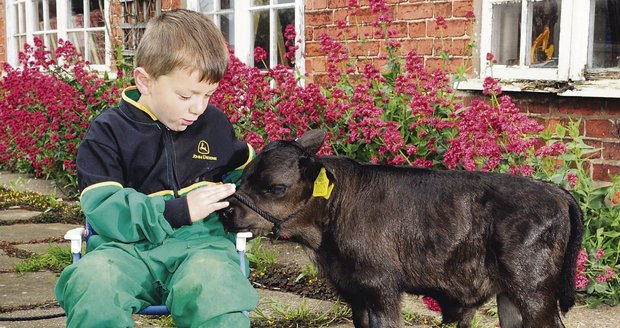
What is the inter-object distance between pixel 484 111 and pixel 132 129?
5.81 feet

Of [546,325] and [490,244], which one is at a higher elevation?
[490,244]

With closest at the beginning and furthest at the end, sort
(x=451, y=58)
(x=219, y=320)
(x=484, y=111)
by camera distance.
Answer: (x=219, y=320)
(x=484, y=111)
(x=451, y=58)

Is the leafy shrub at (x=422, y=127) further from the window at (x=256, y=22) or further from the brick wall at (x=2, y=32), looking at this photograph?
the brick wall at (x=2, y=32)

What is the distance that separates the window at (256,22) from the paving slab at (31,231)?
243 cm

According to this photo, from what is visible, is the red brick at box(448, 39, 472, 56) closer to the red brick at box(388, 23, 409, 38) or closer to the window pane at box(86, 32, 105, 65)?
the red brick at box(388, 23, 409, 38)

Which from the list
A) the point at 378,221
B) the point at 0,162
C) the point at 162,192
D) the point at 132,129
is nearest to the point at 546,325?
the point at 378,221

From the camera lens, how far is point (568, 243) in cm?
301

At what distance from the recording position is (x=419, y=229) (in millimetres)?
3055

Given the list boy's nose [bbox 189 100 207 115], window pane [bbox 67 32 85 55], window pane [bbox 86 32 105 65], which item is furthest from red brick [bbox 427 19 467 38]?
window pane [bbox 67 32 85 55]

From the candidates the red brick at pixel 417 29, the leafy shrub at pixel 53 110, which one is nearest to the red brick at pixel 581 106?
the red brick at pixel 417 29

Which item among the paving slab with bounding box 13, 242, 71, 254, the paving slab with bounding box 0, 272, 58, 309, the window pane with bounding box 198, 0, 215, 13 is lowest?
the paving slab with bounding box 13, 242, 71, 254

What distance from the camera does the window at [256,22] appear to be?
24.1 ft

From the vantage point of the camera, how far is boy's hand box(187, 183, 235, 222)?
278 centimetres

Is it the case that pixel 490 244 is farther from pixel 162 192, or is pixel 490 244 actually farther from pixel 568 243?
pixel 162 192
